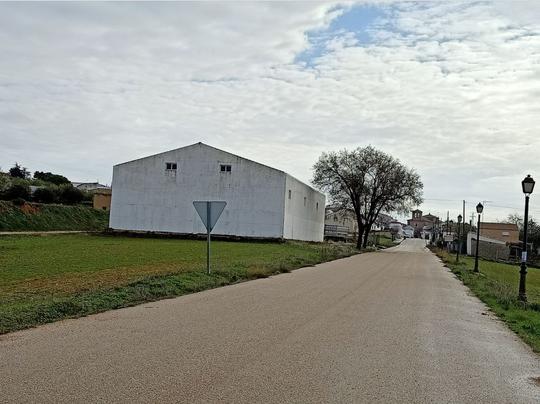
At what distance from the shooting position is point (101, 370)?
7.16 meters

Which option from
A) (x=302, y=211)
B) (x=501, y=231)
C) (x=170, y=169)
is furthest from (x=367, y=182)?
(x=501, y=231)

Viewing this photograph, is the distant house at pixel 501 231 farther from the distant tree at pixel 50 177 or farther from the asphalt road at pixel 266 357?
the asphalt road at pixel 266 357

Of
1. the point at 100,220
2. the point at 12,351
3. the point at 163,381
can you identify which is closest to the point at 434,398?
the point at 163,381

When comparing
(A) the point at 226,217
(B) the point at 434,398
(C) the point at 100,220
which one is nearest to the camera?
(B) the point at 434,398

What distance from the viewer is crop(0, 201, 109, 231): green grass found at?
5431cm

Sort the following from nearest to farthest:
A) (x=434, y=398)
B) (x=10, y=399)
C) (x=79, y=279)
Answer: (x=10, y=399) < (x=434, y=398) < (x=79, y=279)

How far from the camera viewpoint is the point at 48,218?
6062 cm

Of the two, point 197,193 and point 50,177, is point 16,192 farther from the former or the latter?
point 50,177

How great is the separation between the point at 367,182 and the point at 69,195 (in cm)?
3622

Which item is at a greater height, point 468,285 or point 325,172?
point 325,172

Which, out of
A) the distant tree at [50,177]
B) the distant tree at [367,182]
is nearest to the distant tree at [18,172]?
the distant tree at [50,177]

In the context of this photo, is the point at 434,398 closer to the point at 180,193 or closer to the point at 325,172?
the point at 180,193

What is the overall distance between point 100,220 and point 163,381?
65933 mm

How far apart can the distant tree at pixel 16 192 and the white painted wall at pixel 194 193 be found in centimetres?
1036
